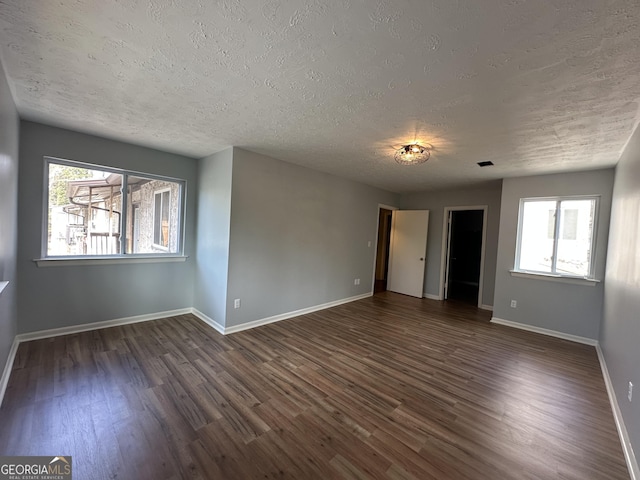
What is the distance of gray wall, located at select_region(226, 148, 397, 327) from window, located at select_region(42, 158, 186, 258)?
4.11 ft

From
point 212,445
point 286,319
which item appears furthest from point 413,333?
point 212,445

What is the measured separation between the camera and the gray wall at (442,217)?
5105 millimetres

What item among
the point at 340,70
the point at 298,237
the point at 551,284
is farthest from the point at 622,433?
the point at 298,237

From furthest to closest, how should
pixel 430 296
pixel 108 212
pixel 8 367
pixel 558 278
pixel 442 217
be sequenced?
pixel 430 296, pixel 442 217, pixel 558 278, pixel 108 212, pixel 8 367

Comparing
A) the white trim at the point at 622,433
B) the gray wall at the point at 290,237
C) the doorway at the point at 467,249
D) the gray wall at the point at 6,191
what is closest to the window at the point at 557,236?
the white trim at the point at 622,433

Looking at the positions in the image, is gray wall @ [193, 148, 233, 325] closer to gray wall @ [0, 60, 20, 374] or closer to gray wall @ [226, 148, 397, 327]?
gray wall @ [226, 148, 397, 327]

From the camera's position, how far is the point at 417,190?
5.82 meters

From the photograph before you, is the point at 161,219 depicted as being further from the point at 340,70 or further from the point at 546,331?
the point at 546,331

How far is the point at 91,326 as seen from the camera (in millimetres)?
3223

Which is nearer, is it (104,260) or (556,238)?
(104,260)

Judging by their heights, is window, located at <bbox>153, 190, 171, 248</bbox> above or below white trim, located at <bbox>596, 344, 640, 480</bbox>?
above

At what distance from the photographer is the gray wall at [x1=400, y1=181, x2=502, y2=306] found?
5.11 m

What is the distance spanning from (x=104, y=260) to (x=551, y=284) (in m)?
6.22

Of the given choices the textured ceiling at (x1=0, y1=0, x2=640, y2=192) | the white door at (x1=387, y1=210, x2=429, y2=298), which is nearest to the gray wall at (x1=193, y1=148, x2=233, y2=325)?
the textured ceiling at (x1=0, y1=0, x2=640, y2=192)
